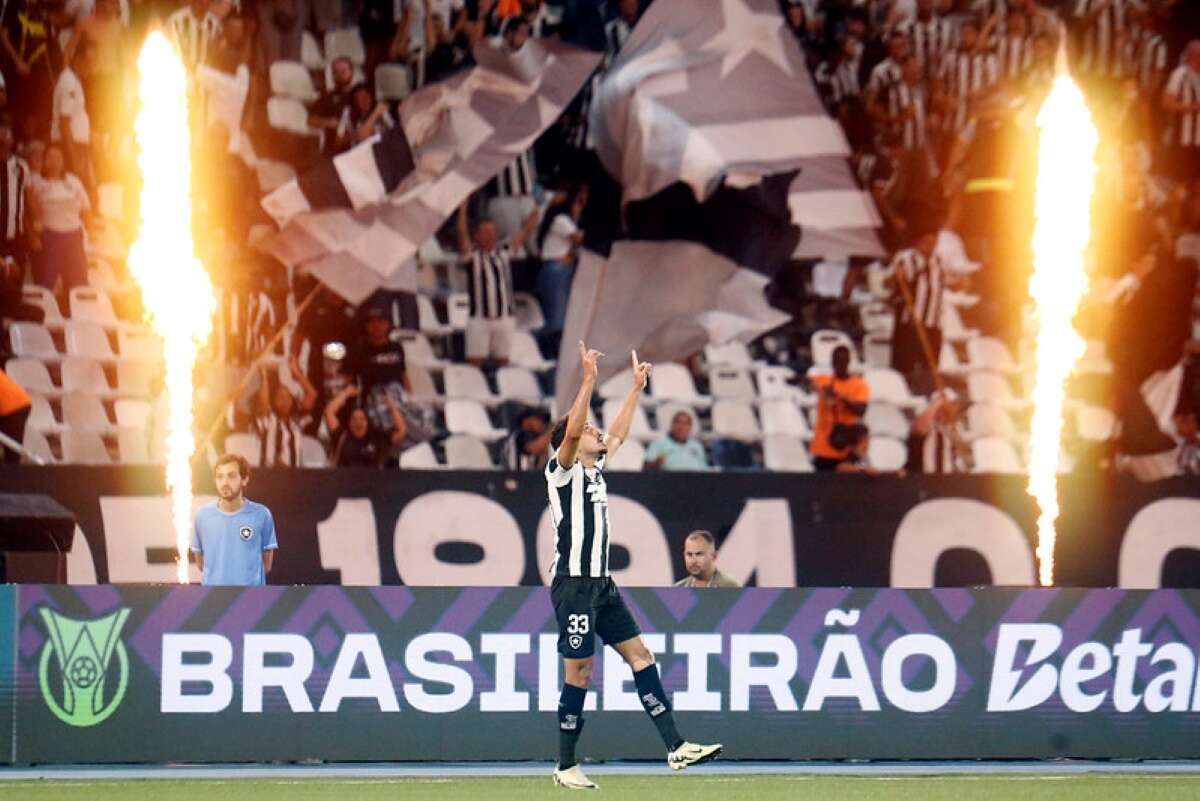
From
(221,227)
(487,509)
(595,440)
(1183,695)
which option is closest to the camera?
(595,440)

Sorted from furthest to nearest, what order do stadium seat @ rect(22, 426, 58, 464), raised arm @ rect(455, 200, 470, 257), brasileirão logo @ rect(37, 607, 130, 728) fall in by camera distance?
1. raised arm @ rect(455, 200, 470, 257)
2. stadium seat @ rect(22, 426, 58, 464)
3. brasileirão logo @ rect(37, 607, 130, 728)

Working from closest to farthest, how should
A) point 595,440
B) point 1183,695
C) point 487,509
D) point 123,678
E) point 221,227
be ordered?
point 595,440 < point 123,678 < point 1183,695 < point 487,509 < point 221,227

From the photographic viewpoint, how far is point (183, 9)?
1680cm

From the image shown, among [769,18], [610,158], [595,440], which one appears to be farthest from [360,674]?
[769,18]

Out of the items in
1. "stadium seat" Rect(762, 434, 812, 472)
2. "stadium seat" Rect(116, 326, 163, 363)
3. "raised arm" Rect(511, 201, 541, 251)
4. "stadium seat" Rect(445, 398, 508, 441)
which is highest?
"raised arm" Rect(511, 201, 541, 251)

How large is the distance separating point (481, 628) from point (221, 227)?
7.32 meters

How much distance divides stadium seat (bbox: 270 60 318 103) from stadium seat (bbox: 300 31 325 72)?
3.1 inches

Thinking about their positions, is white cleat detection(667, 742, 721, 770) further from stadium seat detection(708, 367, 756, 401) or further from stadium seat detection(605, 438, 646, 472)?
stadium seat detection(708, 367, 756, 401)

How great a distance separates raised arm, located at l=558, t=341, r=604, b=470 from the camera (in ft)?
27.7

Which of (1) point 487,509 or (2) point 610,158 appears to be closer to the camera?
(1) point 487,509

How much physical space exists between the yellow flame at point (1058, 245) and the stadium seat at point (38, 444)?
28.5 feet

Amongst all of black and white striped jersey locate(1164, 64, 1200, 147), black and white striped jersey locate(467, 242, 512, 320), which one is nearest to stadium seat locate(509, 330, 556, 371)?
black and white striped jersey locate(467, 242, 512, 320)

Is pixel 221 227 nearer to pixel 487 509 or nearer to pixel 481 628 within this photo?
pixel 487 509

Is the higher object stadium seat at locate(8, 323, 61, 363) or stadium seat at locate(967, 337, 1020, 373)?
stadium seat at locate(8, 323, 61, 363)
